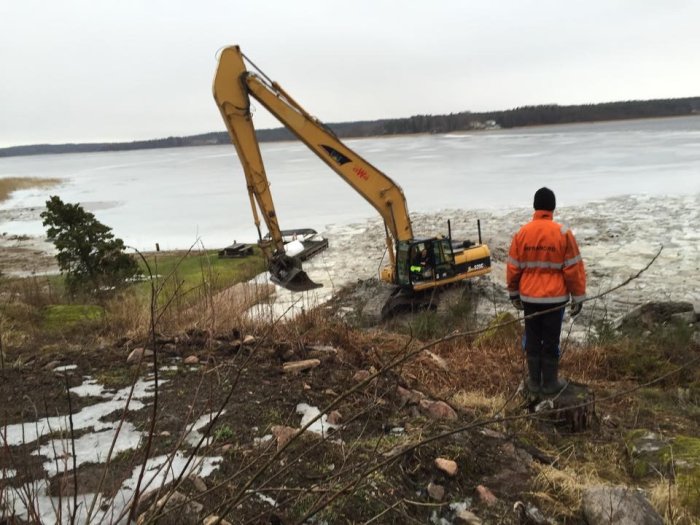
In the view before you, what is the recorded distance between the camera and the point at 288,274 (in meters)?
12.3

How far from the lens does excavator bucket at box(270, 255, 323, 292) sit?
1222 centimetres

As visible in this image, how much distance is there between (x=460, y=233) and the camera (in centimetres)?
2238

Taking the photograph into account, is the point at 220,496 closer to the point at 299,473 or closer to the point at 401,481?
the point at 299,473

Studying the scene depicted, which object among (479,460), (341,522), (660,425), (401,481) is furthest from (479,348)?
(341,522)

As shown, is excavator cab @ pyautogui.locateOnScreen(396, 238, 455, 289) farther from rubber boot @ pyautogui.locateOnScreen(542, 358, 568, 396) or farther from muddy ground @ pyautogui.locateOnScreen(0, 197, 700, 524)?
rubber boot @ pyautogui.locateOnScreen(542, 358, 568, 396)

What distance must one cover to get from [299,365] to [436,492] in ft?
6.78

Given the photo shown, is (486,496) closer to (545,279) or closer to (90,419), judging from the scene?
(545,279)

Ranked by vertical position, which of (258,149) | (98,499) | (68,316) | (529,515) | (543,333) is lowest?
(68,316)

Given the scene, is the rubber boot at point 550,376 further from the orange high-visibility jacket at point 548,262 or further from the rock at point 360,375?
the rock at point 360,375

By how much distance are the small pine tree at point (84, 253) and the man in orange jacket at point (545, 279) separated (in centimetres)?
942

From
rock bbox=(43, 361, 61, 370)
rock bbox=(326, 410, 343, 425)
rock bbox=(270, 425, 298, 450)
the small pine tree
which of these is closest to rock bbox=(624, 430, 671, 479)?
rock bbox=(326, 410, 343, 425)

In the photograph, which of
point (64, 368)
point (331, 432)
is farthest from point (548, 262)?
point (64, 368)

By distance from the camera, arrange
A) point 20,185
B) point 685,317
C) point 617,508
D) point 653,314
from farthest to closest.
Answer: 1. point 20,185
2. point 653,314
3. point 685,317
4. point 617,508

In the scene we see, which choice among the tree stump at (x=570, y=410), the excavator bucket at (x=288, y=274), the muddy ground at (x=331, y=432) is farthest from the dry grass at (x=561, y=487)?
the excavator bucket at (x=288, y=274)
